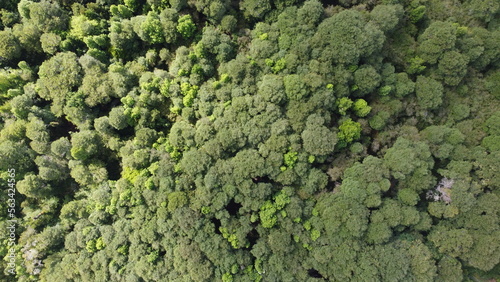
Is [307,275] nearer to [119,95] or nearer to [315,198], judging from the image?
[315,198]

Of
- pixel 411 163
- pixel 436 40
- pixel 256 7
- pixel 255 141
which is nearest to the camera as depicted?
pixel 411 163

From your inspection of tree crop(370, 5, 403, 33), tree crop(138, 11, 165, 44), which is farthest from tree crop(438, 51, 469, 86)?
tree crop(138, 11, 165, 44)

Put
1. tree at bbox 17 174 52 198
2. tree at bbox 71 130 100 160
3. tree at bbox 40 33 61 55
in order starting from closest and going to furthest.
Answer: tree at bbox 17 174 52 198 < tree at bbox 71 130 100 160 < tree at bbox 40 33 61 55

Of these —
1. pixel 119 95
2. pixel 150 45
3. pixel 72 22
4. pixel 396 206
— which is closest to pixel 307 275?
pixel 396 206

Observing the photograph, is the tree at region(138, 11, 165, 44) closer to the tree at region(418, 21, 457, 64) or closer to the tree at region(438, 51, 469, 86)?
the tree at region(418, 21, 457, 64)

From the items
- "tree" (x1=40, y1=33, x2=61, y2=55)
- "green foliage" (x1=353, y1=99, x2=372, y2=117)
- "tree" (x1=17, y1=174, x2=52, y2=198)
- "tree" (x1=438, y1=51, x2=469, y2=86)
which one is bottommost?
"tree" (x1=17, y1=174, x2=52, y2=198)

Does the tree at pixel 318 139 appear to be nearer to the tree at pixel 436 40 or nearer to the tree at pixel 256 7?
the tree at pixel 256 7

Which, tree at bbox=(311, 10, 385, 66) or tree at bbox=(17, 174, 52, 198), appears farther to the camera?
tree at bbox=(17, 174, 52, 198)

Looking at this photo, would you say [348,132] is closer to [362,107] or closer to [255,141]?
[362,107]

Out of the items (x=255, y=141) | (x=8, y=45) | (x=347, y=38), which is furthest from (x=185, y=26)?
(x=8, y=45)
